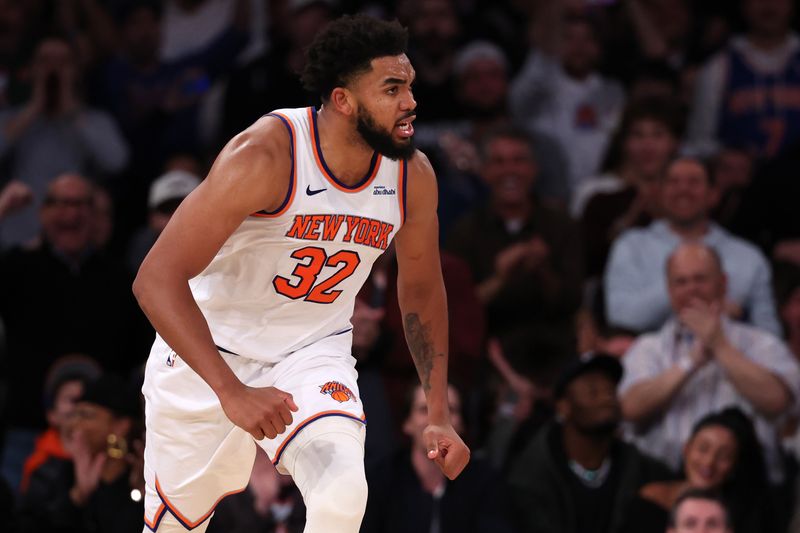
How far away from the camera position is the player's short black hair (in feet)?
15.3

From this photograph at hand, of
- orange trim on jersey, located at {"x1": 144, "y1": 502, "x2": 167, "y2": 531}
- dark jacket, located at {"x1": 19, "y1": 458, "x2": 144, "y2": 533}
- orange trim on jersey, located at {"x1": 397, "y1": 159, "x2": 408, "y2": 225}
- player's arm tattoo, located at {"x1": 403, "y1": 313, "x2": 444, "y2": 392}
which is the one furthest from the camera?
dark jacket, located at {"x1": 19, "y1": 458, "x2": 144, "y2": 533}

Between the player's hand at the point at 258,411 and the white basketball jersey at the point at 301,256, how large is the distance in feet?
1.55

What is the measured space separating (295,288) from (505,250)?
3813 mm

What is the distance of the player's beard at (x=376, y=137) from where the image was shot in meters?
4.67

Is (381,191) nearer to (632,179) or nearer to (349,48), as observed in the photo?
(349,48)

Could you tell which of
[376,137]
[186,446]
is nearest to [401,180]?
[376,137]

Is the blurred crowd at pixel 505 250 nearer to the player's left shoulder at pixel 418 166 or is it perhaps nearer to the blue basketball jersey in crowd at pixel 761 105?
the blue basketball jersey in crowd at pixel 761 105

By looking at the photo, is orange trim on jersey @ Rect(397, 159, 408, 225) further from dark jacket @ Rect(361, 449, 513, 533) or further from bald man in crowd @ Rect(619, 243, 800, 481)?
bald man in crowd @ Rect(619, 243, 800, 481)

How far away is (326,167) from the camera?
472cm

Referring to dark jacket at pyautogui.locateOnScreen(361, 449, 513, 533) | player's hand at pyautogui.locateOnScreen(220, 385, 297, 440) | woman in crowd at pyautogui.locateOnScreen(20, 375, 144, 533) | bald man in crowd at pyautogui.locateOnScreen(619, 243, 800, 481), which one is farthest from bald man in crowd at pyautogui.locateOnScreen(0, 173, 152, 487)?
player's hand at pyautogui.locateOnScreen(220, 385, 297, 440)

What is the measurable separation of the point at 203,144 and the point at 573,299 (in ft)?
10.1

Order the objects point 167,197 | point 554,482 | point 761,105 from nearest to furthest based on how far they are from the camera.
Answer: point 554,482
point 167,197
point 761,105

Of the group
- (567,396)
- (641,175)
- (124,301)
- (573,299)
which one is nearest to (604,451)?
(567,396)

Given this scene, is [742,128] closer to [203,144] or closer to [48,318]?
[203,144]
